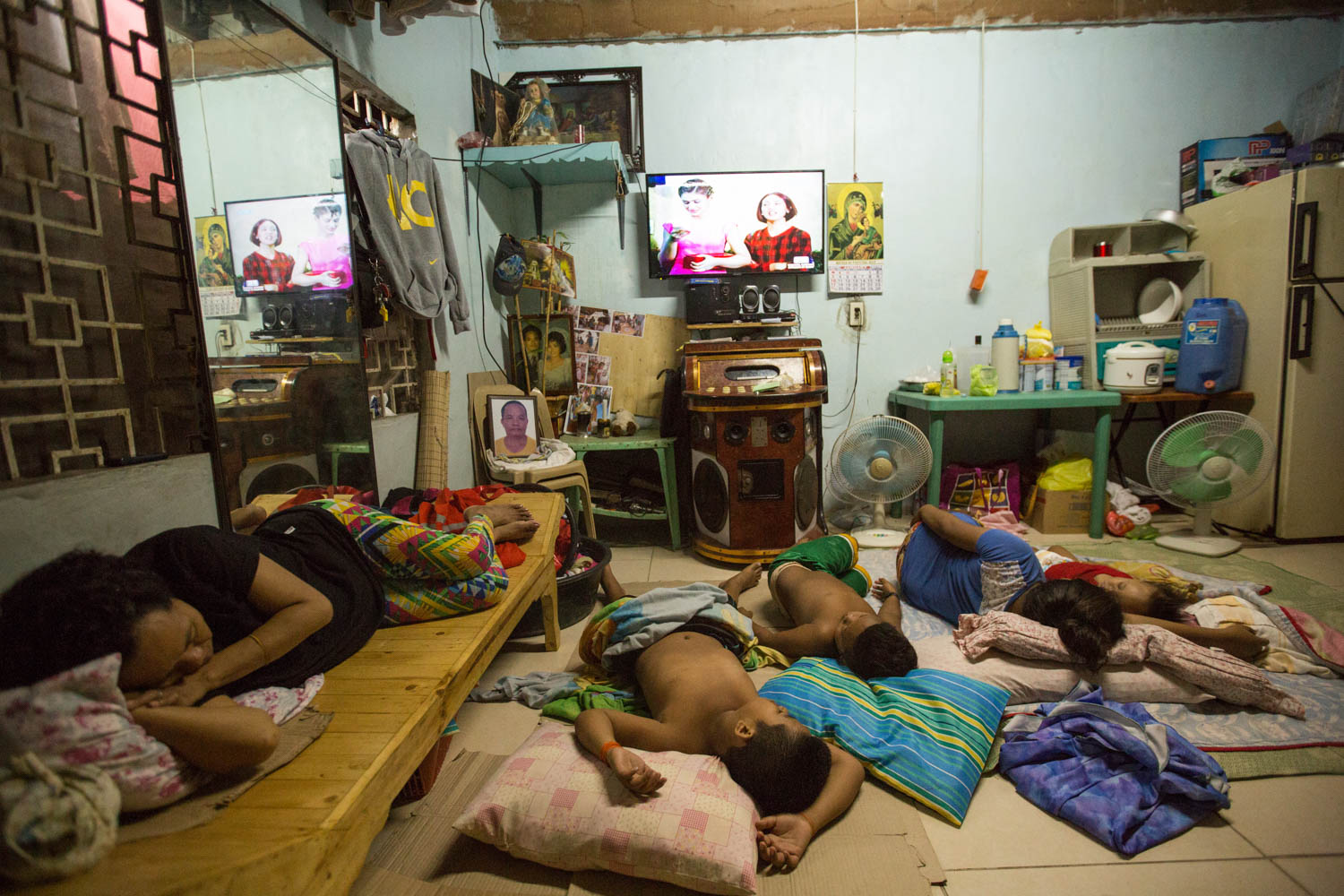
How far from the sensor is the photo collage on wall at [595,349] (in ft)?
12.7

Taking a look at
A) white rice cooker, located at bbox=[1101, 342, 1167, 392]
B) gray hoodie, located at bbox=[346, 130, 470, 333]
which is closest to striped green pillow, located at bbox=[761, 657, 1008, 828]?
gray hoodie, located at bbox=[346, 130, 470, 333]

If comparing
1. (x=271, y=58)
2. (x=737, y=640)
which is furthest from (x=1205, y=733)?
(x=271, y=58)

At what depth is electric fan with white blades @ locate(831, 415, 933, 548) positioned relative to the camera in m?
3.18

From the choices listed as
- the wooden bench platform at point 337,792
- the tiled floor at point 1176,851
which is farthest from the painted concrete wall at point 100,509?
the tiled floor at point 1176,851

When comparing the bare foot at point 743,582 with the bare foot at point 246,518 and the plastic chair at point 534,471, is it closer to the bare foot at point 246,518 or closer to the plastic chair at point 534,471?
the plastic chair at point 534,471

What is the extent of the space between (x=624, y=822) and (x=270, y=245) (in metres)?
1.83

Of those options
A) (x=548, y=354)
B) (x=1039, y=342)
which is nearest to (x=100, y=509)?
(x=548, y=354)

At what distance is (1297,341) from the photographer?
3.09 meters

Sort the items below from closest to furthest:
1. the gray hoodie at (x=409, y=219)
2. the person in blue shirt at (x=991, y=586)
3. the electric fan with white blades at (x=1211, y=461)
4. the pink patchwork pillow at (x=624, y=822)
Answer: the pink patchwork pillow at (x=624, y=822), the person in blue shirt at (x=991, y=586), the gray hoodie at (x=409, y=219), the electric fan with white blades at (x=1211, y=461)

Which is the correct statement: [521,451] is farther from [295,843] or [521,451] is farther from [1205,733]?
[1205,733]

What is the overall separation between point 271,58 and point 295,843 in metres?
2.09

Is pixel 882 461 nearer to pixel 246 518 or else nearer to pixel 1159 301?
pixel 1159 301

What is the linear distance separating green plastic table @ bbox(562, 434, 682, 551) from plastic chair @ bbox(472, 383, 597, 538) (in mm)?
209

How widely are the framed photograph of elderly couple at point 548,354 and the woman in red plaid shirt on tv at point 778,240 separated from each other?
49.2 inches
